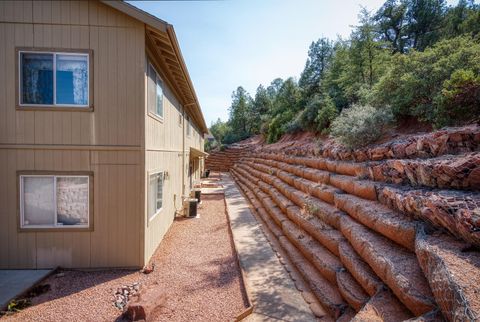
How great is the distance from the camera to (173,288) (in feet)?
15.9

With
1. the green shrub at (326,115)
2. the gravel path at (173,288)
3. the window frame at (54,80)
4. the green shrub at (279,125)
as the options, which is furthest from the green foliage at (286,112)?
the window frame at (54,80)

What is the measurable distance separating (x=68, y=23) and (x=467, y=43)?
10.2m

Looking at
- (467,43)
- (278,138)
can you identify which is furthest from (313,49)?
(467,43)

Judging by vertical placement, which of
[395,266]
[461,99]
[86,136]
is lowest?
[395,266]

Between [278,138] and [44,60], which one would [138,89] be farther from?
[278,138]

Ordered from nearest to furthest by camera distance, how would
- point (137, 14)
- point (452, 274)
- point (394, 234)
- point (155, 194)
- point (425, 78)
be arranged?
1. point (452, 274)
2. point (394, 234)
3. point (137, 14)
4. point (425, 78)
5. point (155, 194)

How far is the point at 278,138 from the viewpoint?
21.1 m

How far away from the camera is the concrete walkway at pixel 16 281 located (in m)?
4.43

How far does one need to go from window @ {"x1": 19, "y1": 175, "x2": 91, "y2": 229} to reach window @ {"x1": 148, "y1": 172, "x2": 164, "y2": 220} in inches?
51.8

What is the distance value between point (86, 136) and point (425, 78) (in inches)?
342

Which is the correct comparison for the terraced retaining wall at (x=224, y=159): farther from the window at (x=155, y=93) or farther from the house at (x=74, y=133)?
the house at (x=74, y=133)

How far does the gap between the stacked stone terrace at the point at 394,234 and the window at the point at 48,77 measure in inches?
231

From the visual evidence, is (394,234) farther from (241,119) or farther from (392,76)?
(241,119)

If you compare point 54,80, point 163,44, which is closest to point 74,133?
point 54,80
